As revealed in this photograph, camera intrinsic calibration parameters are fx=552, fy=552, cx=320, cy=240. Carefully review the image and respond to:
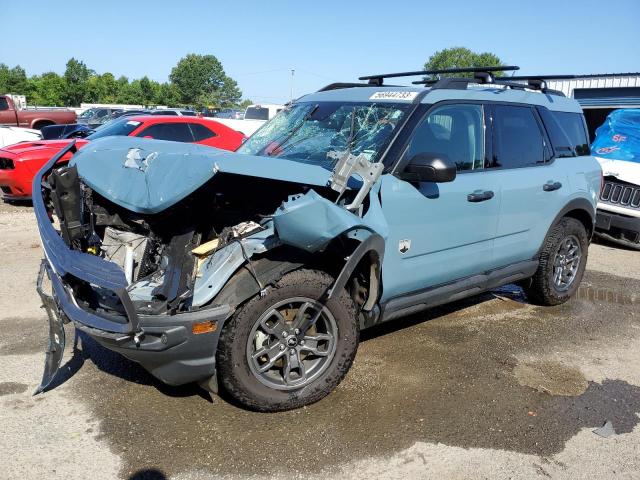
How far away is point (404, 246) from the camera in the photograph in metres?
3.72

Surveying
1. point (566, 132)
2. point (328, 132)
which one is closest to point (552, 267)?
point (566, 132)

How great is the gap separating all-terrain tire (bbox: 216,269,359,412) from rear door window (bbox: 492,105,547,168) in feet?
6.28

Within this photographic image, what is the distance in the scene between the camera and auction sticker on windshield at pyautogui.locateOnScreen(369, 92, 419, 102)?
400 centimetres

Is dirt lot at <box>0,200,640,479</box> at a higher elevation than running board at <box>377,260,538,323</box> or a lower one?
lower

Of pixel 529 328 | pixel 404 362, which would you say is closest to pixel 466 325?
pixel 529 328

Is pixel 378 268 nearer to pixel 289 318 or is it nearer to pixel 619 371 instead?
pixel 289 318

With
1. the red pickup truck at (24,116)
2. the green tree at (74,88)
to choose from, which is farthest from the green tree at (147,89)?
the red pickup truck at (24,116)

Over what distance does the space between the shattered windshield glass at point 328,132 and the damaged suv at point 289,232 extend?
16 mm

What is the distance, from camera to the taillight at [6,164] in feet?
30.7

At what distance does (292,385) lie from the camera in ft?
11.0

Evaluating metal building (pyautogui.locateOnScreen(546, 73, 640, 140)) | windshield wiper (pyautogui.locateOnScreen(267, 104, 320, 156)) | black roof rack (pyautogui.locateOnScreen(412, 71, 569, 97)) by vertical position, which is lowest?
windshield wiper (pyautogui.locateOnScreen(267, 104, 320, 156))

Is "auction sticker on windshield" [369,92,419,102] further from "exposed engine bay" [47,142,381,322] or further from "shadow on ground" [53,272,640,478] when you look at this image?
"shadow on ground" [53,272,640,478]

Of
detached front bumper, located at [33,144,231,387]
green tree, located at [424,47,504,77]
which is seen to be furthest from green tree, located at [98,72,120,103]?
detached front bumper, located at [33,144,231,387]

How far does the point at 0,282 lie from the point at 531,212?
208 inches
